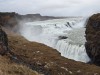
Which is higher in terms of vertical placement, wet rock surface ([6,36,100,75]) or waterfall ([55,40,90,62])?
wet rock surface ([6,36,100,75])

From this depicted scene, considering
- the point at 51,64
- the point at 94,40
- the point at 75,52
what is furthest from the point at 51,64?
the point at 75,52

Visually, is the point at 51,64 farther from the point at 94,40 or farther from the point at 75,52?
the point at 75,52

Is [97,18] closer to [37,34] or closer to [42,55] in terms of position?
[42,55]

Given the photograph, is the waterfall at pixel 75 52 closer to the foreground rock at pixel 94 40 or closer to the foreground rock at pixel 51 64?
the foreground rock at pixel 94 40

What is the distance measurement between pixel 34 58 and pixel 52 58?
2.14 meters

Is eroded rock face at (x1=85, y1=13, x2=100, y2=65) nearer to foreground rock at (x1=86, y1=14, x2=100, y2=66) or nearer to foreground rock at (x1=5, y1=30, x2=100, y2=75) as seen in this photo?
foreground rock at (x1=86, y1=14, x2=100, y2=66)

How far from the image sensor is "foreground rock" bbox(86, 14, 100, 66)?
38406 millimetres

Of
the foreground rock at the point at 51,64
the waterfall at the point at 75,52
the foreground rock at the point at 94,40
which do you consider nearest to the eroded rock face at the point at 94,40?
the foreground rock at the point at 94,40

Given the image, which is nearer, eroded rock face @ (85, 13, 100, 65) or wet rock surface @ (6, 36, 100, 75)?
wet rock surface @ (6, 36, 100, 75)

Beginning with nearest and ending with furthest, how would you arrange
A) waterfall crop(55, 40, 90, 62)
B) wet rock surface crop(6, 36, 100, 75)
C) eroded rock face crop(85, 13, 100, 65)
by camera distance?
wet rock surface crop(6, 36, 100, 75)
eroded rock face crop(85, 13, 100, 65)
waterfall crop(55, 40, 90, 62)

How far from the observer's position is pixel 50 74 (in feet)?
85.3

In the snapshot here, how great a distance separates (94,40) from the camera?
39.5 meters

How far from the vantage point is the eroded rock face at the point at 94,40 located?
126ft

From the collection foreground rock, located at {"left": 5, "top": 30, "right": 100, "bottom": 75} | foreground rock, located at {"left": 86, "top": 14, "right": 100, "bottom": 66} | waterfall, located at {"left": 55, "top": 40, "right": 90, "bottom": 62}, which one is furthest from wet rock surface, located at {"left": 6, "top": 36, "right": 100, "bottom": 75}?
waterfall, located at {"left": 55, "top": 40, "right": 90, "bottom": 62}
